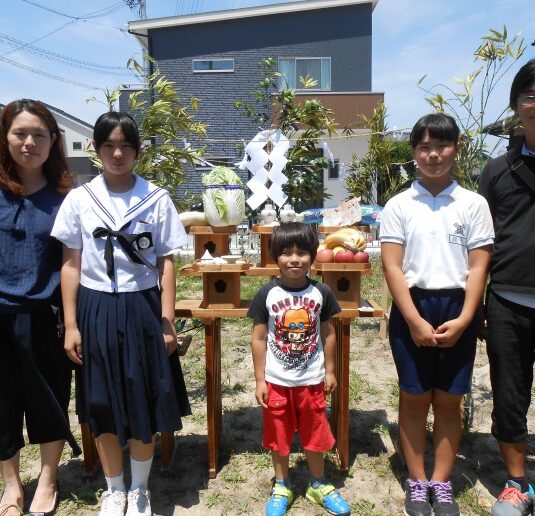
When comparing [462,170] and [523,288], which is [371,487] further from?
[462,170]

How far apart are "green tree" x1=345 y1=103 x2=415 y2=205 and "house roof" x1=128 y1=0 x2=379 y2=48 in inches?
249

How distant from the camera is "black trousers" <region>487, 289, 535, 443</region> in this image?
93.2 inches

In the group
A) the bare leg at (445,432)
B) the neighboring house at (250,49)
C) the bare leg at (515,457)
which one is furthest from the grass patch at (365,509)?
the neighboring house at (250,49)

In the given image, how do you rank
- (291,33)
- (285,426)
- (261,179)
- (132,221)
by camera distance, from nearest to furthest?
(132,221)
(285,426)
(261,179)
(291,33)

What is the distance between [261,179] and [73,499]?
220 centimetres

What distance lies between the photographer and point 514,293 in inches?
92.5

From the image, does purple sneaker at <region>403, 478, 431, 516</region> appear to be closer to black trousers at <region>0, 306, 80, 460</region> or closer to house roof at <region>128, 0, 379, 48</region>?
black trousers at <region>0, 306, 80, 460</region>

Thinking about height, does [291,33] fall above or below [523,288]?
above

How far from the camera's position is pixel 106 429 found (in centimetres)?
231

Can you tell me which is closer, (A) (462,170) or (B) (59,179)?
(B) (59,179)

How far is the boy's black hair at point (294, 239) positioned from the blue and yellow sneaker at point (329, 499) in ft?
3.88

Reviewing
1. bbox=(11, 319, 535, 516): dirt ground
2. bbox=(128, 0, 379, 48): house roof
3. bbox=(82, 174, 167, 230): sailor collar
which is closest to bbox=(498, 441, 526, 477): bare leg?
bbox=(11, 319, 535, 516): dirt ground

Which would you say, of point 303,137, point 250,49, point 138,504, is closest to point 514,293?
Answer: point 138,504

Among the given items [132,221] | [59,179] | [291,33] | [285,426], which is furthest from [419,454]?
[291,33]
